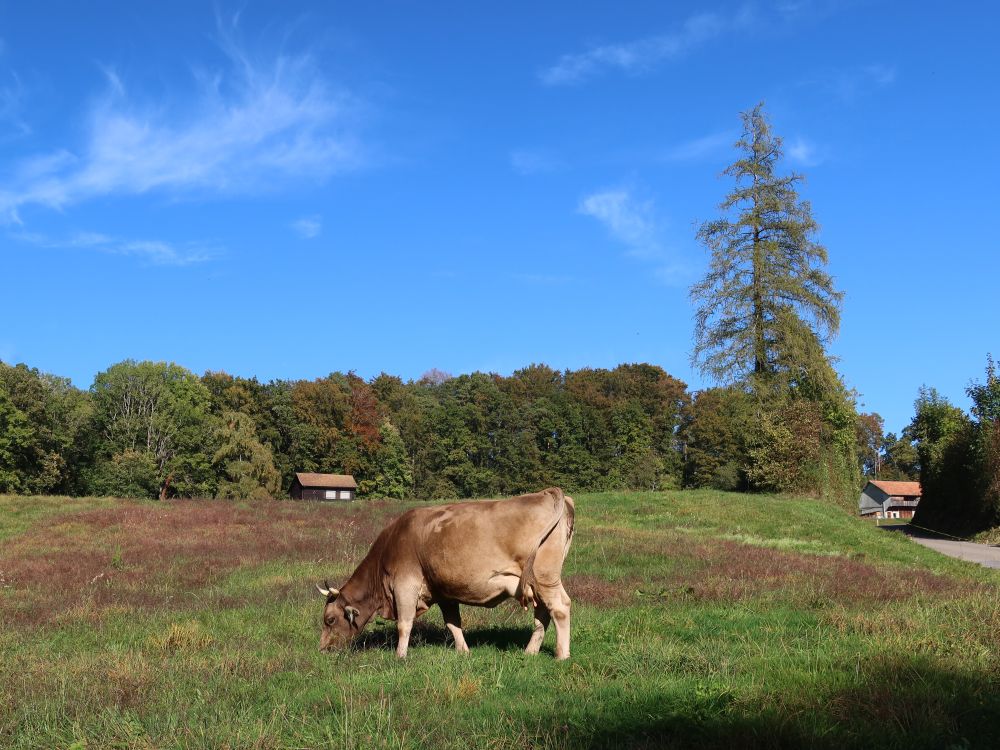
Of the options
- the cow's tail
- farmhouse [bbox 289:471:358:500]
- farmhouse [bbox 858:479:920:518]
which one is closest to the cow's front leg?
the cow's tail

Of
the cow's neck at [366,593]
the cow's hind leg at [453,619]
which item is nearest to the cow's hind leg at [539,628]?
the cow's hind leg at [453,619]

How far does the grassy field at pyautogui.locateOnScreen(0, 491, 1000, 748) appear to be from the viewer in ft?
18.4

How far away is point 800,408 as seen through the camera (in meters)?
38.3

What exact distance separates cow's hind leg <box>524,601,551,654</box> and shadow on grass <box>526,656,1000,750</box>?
257cm

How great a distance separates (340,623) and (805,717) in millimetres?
5955

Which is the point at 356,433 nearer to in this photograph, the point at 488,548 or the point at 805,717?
the point at 488,548

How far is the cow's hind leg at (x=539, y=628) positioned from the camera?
29.1 feet

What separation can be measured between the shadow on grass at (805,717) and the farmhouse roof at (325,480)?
230 ft

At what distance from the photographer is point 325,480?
7462cm

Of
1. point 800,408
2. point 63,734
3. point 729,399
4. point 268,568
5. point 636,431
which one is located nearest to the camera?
point 63,734

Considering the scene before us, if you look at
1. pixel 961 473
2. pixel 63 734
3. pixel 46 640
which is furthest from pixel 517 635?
pixel 961 473

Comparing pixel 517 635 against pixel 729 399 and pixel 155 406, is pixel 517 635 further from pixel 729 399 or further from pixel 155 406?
pixel 155 406

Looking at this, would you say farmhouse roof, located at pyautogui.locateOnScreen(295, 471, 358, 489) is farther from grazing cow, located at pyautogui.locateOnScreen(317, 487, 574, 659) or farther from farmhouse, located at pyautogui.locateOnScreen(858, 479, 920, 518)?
farmhouse, located at pyautogui.locateOnScreen(858, 479, 920, 518)

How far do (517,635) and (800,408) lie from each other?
31.8 meters
